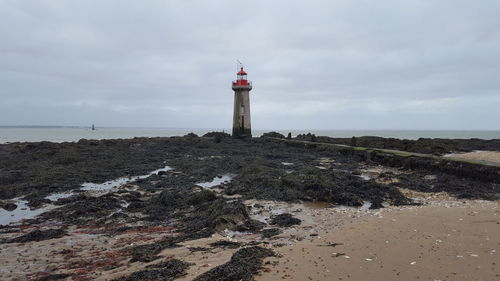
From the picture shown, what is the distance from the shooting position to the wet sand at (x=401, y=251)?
470 cm

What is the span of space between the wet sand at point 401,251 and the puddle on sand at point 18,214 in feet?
24.0

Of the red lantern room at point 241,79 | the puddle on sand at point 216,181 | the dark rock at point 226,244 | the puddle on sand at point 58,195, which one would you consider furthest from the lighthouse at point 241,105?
the dark rock at point 226,244

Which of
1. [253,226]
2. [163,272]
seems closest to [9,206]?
[253,226]

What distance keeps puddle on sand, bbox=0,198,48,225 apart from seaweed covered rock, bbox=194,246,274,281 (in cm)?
673

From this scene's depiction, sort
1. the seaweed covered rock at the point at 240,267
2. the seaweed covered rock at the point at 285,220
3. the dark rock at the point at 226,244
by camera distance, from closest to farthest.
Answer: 1. the seaweed covered rock at the point at 240,267
2. the dark rock at the point at 226,244
3. the seaweed covered rock at the point at 285,220

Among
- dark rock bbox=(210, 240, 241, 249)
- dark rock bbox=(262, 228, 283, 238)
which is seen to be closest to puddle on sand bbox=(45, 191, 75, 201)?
dark rock bbox=(210, 240, 241, 249)

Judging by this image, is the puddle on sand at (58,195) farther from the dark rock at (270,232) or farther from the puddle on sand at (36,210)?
the dark rock at (270,232)

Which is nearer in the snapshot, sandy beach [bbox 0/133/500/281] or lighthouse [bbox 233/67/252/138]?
sandy beach [bbox 0/133/500/281]

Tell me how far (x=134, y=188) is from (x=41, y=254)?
6.69 metres

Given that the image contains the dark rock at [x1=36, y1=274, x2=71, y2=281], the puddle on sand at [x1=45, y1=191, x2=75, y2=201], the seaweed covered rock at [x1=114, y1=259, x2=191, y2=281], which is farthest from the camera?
the puddle on sand at [x1=45, y1=191, x2=75, y2=201]

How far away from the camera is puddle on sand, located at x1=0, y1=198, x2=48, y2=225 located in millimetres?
9120

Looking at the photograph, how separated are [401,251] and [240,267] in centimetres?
257

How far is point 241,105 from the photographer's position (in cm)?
3878

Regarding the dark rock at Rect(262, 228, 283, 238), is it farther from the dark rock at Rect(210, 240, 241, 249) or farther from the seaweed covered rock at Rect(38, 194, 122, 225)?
the seaweed covered rock at Rect(38, 194, 122, 225)
